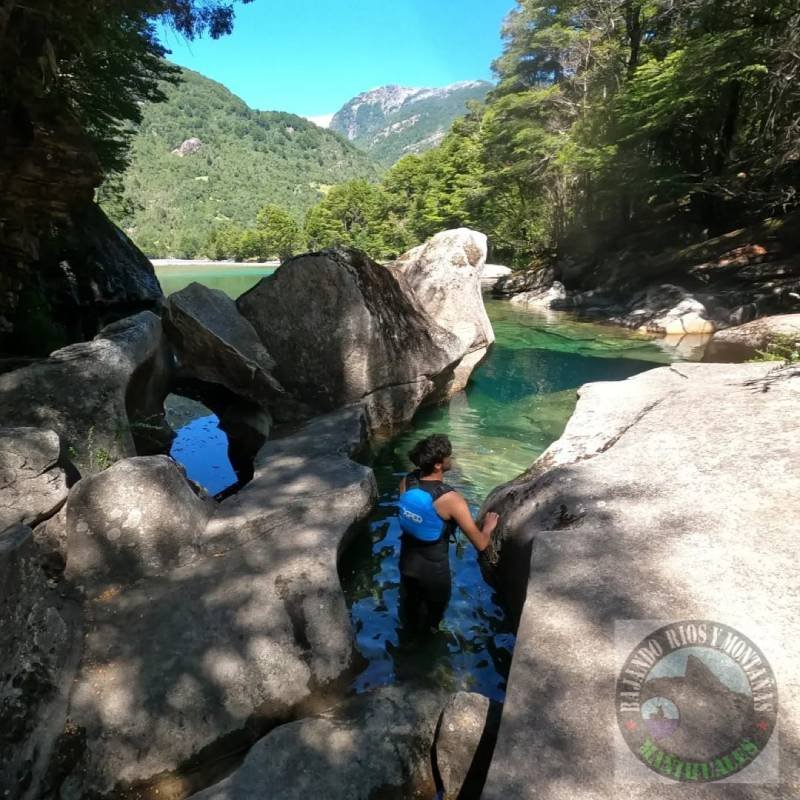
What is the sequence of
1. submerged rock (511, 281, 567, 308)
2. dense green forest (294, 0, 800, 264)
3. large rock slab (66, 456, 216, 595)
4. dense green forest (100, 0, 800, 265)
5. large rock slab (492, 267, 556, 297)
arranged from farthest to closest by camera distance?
large rock slab (492, 267, 556, 297), submerged rock (511, 281, 567, 308), dense green forest (100, 0, 800, 265), dense green forest (294, 0, 800, 264), large rock slab (66, 456, 216, 595)

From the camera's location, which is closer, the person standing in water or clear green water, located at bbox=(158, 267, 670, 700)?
the person standing in water

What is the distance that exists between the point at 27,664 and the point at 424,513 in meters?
3.01

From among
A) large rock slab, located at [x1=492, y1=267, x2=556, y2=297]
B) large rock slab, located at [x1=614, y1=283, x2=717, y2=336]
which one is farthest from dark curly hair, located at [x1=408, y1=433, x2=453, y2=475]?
large rock slab, located at [x1=492, y1=267, x2=556, y2=297]

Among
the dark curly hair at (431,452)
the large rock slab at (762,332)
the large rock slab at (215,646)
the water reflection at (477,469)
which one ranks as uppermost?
the dark curly hair at (431,452)

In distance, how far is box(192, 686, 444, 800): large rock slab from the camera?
11.5 ft

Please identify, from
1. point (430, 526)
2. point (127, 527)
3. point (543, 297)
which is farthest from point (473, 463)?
point (543, 297)

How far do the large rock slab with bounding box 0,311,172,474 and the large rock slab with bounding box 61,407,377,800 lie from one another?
72.2 inches

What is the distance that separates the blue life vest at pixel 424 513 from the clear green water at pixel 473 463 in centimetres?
114

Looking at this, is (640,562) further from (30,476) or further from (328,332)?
(328,332)

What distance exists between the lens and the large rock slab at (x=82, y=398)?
6.38 metres

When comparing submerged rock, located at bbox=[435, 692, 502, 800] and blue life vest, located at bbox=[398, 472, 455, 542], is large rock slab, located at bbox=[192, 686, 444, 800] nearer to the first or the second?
submerged rock, located at bbox=[435, 692, 502, 800]

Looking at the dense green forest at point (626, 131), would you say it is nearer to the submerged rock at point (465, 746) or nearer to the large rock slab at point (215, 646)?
the large rock slab at point (215, 646)

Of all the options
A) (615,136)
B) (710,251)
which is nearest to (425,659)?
(710,251)

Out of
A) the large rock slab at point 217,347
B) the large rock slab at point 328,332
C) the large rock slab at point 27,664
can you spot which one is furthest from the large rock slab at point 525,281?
the large rock slab at point 27,664
